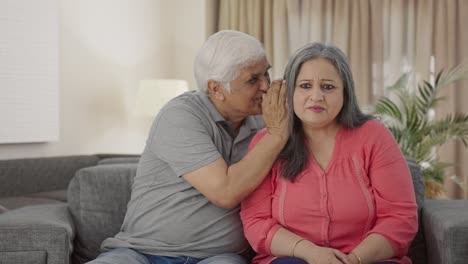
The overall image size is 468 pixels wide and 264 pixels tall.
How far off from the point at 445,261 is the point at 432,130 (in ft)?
10.9

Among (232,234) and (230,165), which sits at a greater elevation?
(230,165)

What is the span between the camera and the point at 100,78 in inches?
234

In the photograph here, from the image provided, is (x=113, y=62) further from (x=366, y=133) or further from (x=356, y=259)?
(x=356, y=259)

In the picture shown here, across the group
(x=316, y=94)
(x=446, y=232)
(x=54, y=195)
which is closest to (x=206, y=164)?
(x=316, y=94)

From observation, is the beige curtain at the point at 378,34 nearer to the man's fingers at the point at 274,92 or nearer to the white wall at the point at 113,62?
the white wall at the point at 113,62

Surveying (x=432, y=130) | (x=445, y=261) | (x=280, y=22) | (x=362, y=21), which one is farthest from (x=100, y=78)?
(x=445, y=261)

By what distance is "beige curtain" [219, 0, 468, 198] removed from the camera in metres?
5.83

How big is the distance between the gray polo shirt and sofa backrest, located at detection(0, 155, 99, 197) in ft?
8.12

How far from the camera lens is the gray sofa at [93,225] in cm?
221

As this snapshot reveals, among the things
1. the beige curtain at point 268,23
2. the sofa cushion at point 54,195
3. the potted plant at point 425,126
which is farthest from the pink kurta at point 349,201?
the beige curtain at point 268,23

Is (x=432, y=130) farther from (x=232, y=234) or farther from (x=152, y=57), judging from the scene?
(x=232, y=234)

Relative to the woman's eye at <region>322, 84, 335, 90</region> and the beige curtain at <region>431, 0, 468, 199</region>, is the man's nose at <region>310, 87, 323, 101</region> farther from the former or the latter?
the beige curtain at <region>431, 0, 468, 199</region>

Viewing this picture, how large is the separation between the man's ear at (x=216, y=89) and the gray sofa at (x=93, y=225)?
431 millimetres

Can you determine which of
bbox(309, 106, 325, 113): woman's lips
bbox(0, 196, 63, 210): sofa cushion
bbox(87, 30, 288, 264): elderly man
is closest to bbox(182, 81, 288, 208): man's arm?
bbox(87, 30, 288, 264): elderly man
